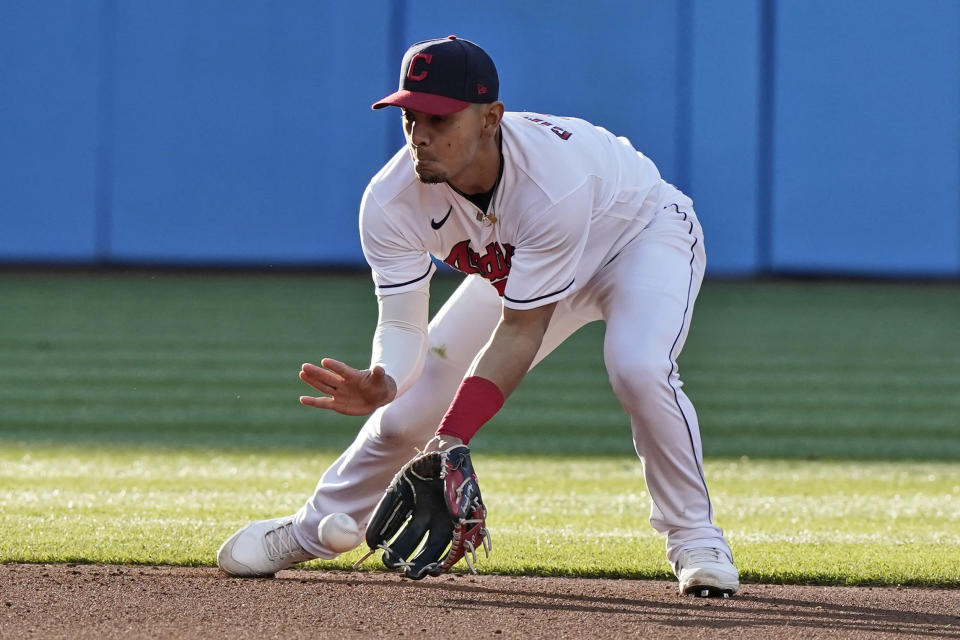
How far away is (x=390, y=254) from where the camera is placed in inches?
163

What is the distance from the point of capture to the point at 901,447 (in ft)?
24.2

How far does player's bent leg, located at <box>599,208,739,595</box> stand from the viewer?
157 inches

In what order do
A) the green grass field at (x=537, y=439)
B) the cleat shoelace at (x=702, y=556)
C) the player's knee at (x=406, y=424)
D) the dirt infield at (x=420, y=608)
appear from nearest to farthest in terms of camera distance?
1. the dirt infield at (x=420, y=608)
2. the cleat shoelace at (x=702, y=556)
3. the player's knee at (x=406, y=424)
4. the green grass field at (x=537, y=439)

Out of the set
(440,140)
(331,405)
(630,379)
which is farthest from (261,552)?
(440,140)

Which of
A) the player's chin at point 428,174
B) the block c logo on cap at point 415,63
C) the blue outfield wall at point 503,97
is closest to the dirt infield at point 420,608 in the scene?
the player's chin at point 428,174

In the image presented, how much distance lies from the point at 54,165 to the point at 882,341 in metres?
10.3

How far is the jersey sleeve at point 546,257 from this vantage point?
12.8 ft

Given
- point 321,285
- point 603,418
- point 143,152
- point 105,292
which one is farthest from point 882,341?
point 143,152

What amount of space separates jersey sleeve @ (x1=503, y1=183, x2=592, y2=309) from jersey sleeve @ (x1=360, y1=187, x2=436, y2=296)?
13.9 inches

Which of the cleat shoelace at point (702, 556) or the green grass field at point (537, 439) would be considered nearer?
the cleat shoelace at point (702, 556)

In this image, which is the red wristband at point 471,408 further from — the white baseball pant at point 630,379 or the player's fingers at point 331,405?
the white baseball pant at point 630,379

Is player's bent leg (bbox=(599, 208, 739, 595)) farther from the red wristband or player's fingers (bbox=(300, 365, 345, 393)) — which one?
player's fingers (bbox=(300, 365, 345, 393))

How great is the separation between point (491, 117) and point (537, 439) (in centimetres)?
381

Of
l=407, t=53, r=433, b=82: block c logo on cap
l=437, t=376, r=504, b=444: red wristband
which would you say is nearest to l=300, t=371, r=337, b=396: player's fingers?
l=437, t=376, r=504, b=444: red wristband
